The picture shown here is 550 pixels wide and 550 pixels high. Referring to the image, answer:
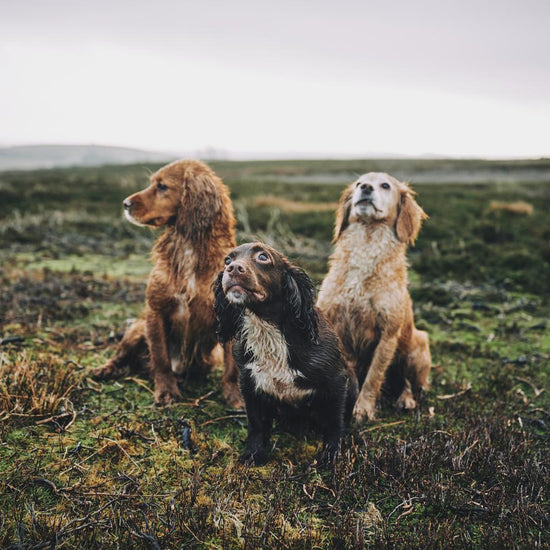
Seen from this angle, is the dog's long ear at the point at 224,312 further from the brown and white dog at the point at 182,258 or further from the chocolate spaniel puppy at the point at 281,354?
the brown and white dog at the point at 182,258

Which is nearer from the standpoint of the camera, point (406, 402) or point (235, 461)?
point (235, 461)

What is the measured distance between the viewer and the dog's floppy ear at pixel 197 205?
390 centimetres

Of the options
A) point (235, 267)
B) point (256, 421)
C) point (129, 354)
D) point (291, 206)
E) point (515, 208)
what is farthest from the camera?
point (291, 206)

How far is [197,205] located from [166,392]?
1535 mm

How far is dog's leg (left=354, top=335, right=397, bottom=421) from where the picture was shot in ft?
12.8

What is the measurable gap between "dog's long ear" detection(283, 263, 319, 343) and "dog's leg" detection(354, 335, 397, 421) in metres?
1.03

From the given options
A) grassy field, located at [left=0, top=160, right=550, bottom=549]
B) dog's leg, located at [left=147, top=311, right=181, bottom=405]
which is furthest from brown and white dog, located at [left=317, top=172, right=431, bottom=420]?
dog's leg, located at [left=147, top=311, right=181, bottom=405]

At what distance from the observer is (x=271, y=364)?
3049 mm

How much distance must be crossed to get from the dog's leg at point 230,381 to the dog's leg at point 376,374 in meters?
0.97

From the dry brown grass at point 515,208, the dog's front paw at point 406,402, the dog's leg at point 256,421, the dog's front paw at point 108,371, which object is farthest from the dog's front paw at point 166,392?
the dry brown grass at point 515,208

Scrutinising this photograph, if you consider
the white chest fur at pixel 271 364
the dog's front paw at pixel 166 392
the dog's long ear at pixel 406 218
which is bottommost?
the dog's front paw at pixel 166 392

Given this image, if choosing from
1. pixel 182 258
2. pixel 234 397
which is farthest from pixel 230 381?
pixel 182 258

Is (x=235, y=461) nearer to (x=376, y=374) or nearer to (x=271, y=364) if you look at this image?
(x=271, y=364)

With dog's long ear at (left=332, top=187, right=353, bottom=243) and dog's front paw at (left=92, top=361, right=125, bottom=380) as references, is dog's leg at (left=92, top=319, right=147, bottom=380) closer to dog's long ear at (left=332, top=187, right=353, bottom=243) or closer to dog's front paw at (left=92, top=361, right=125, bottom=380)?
dog's front paw at (left=92, top=361, right=125, bottom=380)
